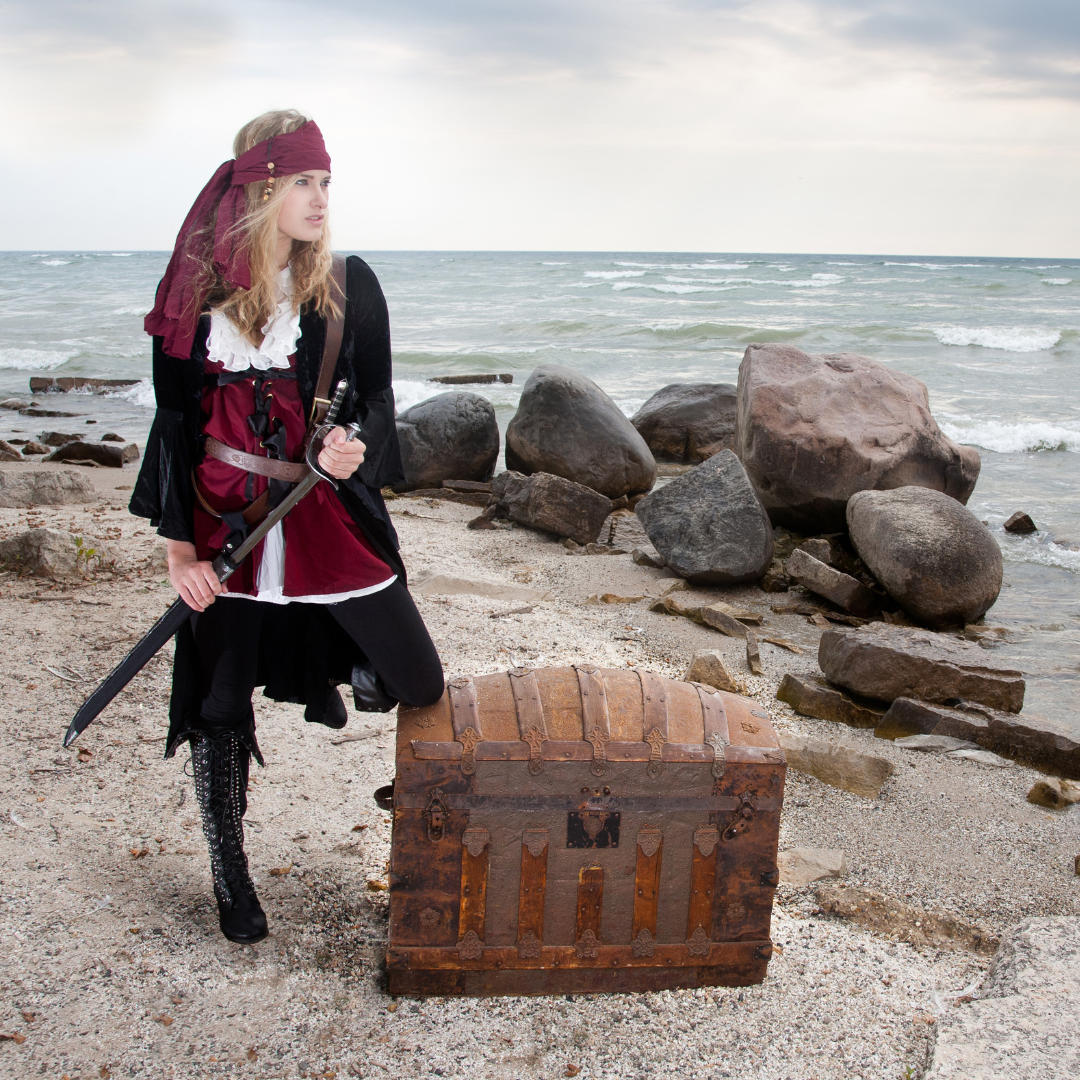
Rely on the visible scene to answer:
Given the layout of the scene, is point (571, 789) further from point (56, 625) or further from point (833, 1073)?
point (56, 625)

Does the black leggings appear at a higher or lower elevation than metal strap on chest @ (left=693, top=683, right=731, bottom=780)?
higher

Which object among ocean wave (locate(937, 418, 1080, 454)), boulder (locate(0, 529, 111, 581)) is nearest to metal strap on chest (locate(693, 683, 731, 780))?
boulder (locate(0, 529, 111, 581))

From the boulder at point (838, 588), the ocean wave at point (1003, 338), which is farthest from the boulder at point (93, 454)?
the ocean wave at point (1003, 338)

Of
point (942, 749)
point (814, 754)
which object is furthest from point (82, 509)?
point (942, 749)

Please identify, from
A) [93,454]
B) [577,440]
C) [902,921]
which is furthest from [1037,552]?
[93,454]

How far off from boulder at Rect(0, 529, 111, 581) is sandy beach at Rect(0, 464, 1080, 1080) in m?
0.38

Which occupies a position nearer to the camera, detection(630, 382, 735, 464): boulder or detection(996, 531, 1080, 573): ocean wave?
detection(996, 531, 1080, 573): ocean wave

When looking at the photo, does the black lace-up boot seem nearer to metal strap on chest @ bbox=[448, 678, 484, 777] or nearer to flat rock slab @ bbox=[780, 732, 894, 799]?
metal strap on chest @ bbox=[448, 678, 484, 777]

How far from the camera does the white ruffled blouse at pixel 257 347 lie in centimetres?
212

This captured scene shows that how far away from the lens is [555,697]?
2.27m

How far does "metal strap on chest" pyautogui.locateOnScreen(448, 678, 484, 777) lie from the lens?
7.07 ft

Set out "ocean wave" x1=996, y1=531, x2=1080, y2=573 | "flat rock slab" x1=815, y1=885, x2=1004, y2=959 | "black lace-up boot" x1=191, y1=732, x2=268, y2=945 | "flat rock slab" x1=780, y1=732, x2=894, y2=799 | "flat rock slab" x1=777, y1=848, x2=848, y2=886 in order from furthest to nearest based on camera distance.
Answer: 1. "ocean wave" x1=996, y1=531, x2=1080, y2=573
2. "flat rock slab" x1=780, y1=732, x2=894, y2=799
3. "flat rock slab" x1=777, y1=848, x2=848, y2=886
4. "flat rock slab" x1=815, y1=885, x2=1004, y2=959
5. "black lace-up boot" x1=191, y1=732, x2=268, y2=945

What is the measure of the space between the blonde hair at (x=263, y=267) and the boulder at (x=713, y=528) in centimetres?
402

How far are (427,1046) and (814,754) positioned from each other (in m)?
2.02
